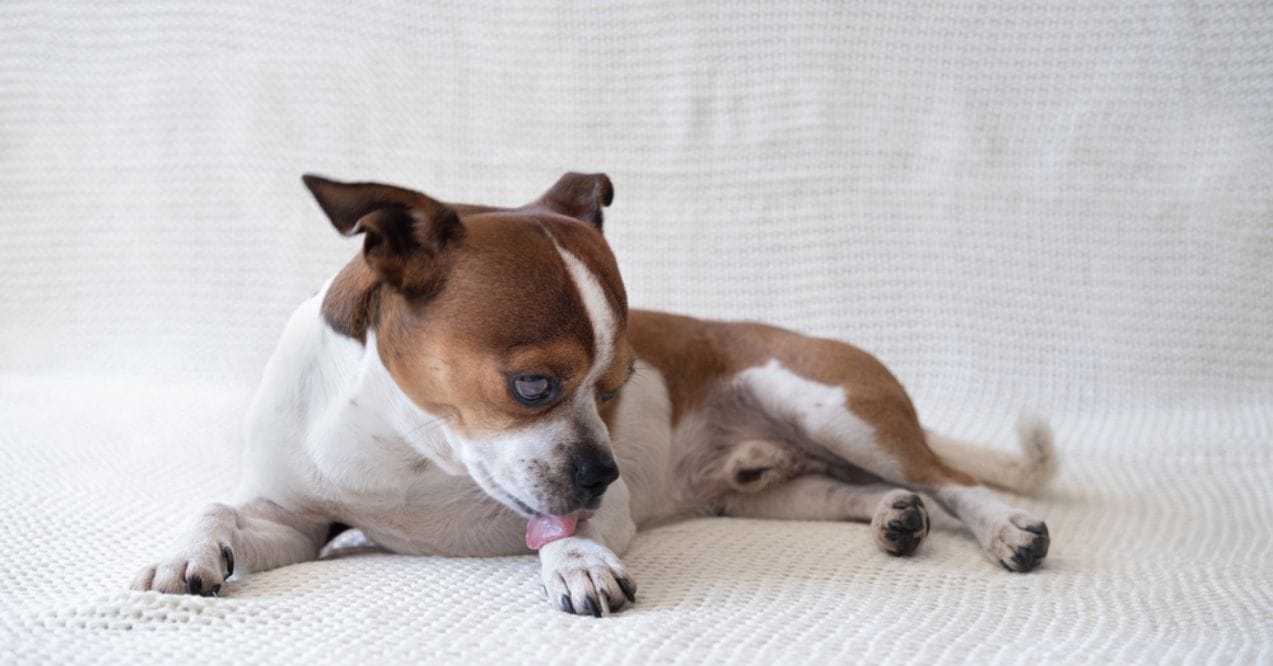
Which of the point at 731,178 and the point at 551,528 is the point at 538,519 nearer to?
the point at 551,528

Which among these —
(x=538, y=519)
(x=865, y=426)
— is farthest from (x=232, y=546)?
(x=865, y=426)

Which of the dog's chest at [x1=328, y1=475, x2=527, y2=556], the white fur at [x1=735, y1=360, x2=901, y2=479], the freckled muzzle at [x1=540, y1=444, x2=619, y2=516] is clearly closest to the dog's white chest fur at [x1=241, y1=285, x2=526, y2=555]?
the dog's chest at [x1=328, y1=475, x2=527, y2=556]

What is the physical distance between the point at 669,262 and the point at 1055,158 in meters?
1.22

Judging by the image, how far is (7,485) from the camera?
8.89ft

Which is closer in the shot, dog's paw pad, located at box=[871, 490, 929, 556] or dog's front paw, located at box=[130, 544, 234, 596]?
dog's front paw, located at box=[130, 544, 234, 596]

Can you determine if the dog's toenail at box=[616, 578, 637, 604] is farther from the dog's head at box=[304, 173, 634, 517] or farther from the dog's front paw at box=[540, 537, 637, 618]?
the dog's head at box=[304, 173, 634, 517]

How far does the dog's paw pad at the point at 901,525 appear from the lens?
2.39 metres

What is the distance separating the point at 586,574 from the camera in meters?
1.97

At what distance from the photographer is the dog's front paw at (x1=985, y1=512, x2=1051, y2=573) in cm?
231

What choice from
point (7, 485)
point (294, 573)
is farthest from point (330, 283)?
point (7, 485)

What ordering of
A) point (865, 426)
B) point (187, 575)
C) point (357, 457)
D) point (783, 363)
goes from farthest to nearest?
point (783, 363) → point (865, 426) → point (357, 457) → point (187, 575)

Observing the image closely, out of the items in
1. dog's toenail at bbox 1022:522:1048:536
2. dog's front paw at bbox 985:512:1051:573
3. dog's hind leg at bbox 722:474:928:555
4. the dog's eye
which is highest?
the dog's eye

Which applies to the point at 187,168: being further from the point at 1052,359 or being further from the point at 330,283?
the point at 1052,359

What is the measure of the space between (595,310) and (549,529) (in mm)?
403
